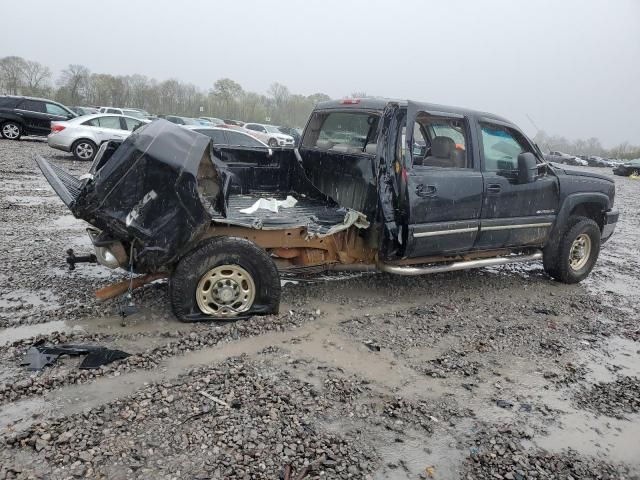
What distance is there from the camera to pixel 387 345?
4.34 metres

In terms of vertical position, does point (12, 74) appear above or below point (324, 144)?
above

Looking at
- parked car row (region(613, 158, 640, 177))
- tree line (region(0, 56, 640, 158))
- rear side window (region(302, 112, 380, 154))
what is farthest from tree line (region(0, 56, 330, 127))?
rear side window (region(302, 112, 380, 154))

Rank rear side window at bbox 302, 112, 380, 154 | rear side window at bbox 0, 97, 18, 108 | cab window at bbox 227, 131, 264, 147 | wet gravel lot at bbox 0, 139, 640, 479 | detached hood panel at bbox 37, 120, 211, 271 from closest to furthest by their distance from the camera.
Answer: wet gravel lot at bbox 0, 139, 640, 479 < detached hood panel at bbox 37, 120, 211, 271 < rear side window at bbox 302, 112, 380, 154 < cab window at bbox 227, 131, 264, 147 < rear side window at bbox 0, 97, 18, 108

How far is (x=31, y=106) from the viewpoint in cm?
1862

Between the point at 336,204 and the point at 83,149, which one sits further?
the point at 83,149

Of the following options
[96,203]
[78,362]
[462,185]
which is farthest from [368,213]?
[78,362]

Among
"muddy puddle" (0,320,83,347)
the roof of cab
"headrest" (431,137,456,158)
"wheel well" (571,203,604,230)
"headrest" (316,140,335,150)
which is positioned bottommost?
"muddy puddle" (0,320,83,347)

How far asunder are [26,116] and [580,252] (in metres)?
18.8

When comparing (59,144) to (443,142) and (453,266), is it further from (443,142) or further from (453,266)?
(453,266)

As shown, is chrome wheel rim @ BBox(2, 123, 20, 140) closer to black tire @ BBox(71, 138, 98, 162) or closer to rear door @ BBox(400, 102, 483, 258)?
black tire @ BBox(71, 138, 98, 162)

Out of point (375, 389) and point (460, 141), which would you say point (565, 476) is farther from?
point (460, 141)

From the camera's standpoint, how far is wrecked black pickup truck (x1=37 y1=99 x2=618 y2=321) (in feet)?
13.0

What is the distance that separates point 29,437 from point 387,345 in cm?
264

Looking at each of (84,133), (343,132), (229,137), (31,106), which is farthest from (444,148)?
(31,106)
